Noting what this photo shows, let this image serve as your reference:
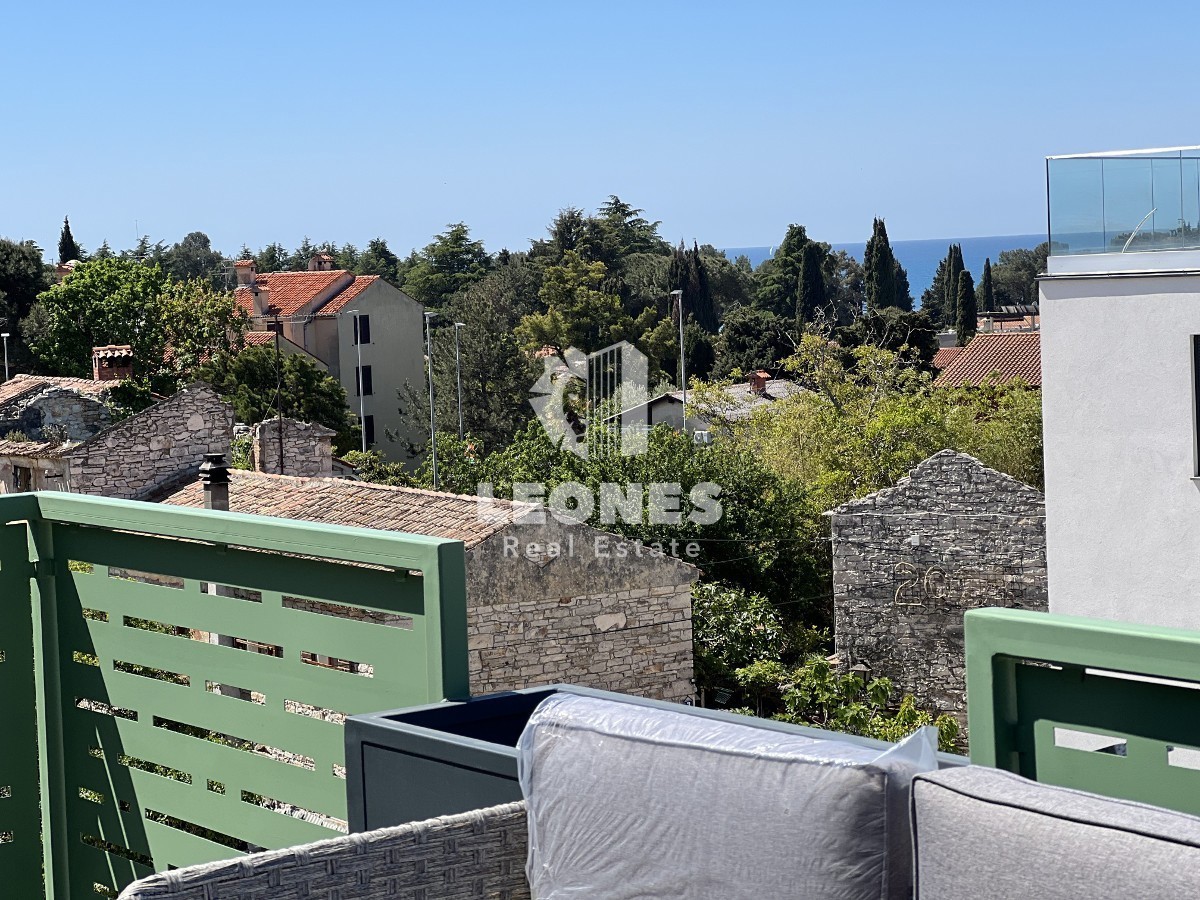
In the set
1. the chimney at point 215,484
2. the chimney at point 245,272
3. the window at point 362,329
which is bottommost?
the chimney at point 215,484

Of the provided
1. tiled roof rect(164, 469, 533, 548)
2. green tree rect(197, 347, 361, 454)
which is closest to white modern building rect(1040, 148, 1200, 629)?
tiled roof rect(164, 469, 533, 548)

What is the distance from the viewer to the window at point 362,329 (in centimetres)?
4203

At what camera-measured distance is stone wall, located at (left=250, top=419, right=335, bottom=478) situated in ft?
61.7

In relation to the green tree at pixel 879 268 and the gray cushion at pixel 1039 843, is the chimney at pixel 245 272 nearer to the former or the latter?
the green tree at pixel 879 268

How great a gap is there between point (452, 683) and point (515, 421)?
3912 cm

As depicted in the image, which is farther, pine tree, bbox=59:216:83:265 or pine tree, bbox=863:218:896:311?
pine tree, bbox=863:218:896:311

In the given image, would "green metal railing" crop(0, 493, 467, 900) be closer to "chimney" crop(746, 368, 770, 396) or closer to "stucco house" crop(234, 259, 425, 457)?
"chimney" crop(746, 368, 770, 396)

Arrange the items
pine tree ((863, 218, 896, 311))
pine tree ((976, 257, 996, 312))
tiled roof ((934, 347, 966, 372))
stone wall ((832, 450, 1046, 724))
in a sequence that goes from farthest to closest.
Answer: pine tree ((976, 257, 996, 312)), pine tree ((863, 218, 896, 311)), tiled roof ((934, 347, 966, 372)), stone wall ((832, 450, 1046, 724))

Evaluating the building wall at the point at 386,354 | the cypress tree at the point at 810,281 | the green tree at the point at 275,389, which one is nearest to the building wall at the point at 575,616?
the green tree at the point at 275,389

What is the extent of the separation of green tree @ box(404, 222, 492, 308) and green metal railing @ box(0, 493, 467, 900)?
201ft

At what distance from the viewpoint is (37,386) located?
23.6 meters

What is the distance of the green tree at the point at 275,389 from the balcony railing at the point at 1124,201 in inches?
1028

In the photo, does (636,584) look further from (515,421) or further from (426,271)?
(426,271)

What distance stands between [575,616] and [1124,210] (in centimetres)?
626
